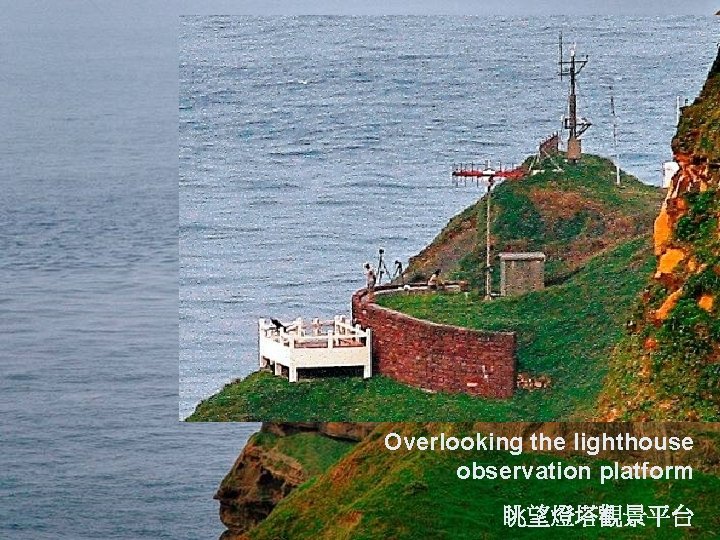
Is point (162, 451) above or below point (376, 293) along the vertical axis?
below

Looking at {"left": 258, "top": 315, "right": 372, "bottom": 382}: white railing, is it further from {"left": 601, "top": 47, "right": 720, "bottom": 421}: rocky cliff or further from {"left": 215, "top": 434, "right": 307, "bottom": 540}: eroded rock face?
{"left": 601, "top": 47, "right": 720, "bottom": 421}: rocky cliff

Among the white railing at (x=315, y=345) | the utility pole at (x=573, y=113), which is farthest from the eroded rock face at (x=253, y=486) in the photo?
the utility pole at (x=573, y=113)

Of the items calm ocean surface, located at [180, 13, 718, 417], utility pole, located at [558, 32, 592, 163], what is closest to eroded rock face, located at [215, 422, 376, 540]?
calm ocean surface, located at [180, 13, 718, 417]

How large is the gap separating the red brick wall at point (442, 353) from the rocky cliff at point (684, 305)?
484 mm

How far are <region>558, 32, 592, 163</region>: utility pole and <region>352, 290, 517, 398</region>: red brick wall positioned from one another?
0.87 m

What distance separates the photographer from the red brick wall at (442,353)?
40.8ft

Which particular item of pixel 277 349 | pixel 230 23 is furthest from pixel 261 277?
pixel 230 23

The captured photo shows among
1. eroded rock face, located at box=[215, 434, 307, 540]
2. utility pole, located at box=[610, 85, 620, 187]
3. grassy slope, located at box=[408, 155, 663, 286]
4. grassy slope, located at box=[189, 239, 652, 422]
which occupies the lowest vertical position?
eroded rock face, located at box=[215, 434, 307, 540]

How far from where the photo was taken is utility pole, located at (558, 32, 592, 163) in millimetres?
12375

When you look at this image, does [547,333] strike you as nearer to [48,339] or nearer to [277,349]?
[277,349]

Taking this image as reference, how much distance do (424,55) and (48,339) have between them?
2.48 metres

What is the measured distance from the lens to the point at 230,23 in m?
12.3

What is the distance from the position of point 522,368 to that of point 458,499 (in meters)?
0.66

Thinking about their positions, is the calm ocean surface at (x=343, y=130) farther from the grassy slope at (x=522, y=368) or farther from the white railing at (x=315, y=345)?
the grassy slope at (x=522, y=368)
